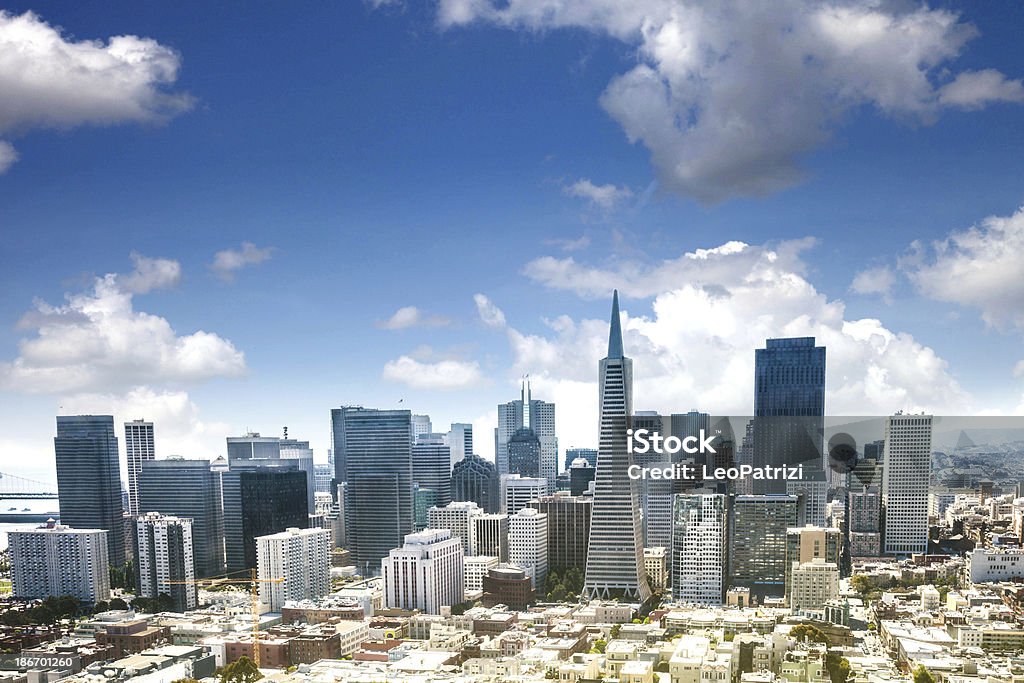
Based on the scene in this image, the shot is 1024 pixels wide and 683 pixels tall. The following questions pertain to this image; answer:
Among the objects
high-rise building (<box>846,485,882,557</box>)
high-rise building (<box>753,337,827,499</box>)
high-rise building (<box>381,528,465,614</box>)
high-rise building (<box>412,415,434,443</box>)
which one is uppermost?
high-rise building (<box>753,337,827,499</box>)

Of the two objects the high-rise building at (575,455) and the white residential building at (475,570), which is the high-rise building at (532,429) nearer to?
the high-rise building at (575,455)

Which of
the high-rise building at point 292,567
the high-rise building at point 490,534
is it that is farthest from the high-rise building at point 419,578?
the high-rise building at point 490,534

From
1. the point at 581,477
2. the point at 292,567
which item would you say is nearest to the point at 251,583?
the point at 292,567

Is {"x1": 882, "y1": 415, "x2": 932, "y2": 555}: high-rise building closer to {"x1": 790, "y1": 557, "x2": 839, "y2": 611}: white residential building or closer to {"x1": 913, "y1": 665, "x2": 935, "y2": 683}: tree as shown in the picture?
{"x1": 790, "y1": 557, "x2": 839, "y2": 611}: white residential building

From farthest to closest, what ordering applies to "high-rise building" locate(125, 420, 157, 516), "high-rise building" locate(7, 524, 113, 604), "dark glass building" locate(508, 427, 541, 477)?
"dark glass building" locate(508, 427, 541, 477) → "high-rise building" locate(125, 420, 157, 516) → "high-rise building" locate(7, 524, 113, 604)

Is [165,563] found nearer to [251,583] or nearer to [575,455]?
[251,583]

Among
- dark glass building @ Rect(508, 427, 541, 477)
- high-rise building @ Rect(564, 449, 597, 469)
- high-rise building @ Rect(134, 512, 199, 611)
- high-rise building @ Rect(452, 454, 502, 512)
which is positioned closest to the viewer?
high-rise building @ Rect(134, 512, 199, 611)

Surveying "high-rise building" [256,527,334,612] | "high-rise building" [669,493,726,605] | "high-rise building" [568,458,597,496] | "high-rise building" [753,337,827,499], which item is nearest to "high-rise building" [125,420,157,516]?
"high-rise building" [256,527,334,612]
